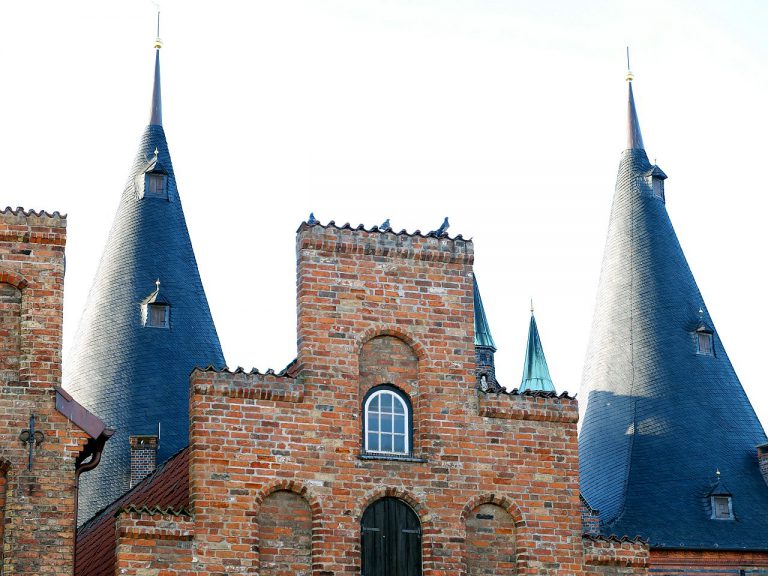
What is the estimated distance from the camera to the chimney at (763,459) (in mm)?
42906

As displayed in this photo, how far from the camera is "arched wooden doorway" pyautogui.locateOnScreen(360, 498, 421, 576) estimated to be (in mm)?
23781

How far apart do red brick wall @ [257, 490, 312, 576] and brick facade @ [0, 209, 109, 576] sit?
8.08 feet

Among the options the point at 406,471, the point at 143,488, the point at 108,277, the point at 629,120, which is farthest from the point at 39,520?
the point at 629,120

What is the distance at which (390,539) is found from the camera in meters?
23.9

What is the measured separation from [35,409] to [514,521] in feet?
21.7

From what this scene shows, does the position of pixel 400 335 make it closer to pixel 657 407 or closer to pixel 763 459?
pixel 657 407

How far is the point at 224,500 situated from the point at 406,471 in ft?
8.50

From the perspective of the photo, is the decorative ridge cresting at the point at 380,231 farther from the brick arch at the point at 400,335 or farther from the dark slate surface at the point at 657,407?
the dark slate surface at the point at 657,407

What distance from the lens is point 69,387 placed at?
1626 inches

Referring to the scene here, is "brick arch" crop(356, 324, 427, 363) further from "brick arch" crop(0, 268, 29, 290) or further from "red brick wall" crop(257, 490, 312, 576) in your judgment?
"brick arch" crop(0, 268, 29, 290)

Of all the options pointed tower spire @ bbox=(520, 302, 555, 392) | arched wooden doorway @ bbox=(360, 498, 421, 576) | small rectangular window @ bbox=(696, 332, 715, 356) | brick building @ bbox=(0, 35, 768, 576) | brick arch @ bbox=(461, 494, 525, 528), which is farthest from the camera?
pointed tower spire @ bbox=(520, 302, 555, 392)

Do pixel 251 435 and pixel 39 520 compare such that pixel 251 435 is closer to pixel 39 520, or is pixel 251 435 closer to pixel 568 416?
pixel 39 520

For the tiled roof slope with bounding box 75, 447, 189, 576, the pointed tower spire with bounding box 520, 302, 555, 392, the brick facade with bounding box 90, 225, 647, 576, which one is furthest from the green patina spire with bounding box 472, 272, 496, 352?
the brick facade with bounding box 90, 225, 647, 576

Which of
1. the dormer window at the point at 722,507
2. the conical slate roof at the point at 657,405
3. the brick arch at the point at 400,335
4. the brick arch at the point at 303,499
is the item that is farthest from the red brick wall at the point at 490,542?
the dormer window at the point at 722,507
